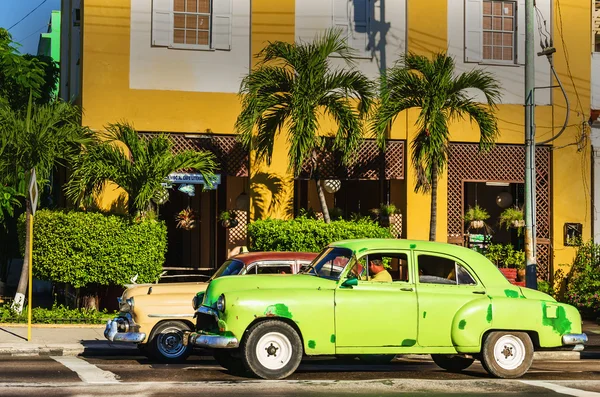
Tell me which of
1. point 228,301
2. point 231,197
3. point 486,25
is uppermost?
point 486,25

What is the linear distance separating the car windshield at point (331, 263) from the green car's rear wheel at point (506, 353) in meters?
2.05

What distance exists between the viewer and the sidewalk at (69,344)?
53.1 feet

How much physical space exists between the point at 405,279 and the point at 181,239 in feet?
53.9

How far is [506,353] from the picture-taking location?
13.1 metres

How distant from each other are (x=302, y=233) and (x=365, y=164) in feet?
9.69

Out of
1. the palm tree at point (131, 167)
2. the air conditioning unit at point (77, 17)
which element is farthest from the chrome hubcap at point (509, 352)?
the air conditioning unit at point (77, 17)

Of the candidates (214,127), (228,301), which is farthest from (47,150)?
(228,301)

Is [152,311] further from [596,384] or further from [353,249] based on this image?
[596,384]

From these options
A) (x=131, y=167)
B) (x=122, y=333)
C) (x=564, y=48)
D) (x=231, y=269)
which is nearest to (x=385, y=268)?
(x=231, y=269)

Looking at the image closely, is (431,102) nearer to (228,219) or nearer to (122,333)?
(228,219)

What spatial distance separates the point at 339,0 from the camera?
23.8 m

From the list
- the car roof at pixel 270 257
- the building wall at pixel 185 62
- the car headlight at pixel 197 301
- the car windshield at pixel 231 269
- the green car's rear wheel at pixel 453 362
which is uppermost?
the building wall at pixel 185 62

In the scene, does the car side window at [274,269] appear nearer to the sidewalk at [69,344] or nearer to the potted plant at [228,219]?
the sidewalk at [69,344]

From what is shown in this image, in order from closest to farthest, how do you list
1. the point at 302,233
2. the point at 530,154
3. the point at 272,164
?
the point at 530,154, the point at 302,233, the point at 272,164
